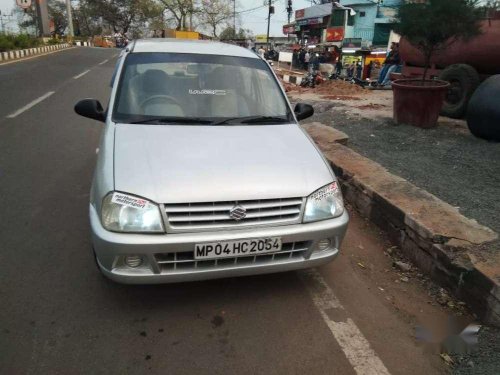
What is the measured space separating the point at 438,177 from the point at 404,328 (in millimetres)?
2848

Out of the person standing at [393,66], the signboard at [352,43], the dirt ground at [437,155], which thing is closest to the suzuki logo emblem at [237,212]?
the dirt ground at [437,155]

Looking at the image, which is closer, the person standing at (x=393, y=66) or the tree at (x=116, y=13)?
the person standing at (x=393, y=66)

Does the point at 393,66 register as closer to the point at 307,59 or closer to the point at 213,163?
the point at 307,59

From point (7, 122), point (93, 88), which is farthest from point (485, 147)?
point (93, 88)

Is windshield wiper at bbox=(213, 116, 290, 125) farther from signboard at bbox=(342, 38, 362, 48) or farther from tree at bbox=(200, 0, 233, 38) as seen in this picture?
tree at bbox=(200, 0, 233, 38)

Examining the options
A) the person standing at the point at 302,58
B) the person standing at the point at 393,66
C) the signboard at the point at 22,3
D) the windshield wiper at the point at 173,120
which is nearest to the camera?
the windshield wiper at the point at 173,120

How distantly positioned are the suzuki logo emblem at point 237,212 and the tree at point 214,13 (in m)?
58.0

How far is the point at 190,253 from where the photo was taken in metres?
2.49

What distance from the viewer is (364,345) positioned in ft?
8.46

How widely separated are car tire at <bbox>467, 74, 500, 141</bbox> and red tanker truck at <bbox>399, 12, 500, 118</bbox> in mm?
1989

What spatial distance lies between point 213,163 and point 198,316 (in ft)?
3.38

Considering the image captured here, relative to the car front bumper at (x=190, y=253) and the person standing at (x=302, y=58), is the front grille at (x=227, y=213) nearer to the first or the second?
the car front bumper at (x=190, y=253)

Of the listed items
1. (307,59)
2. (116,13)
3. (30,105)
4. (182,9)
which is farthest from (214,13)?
(30,105)

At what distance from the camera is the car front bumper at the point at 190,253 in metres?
2.42
